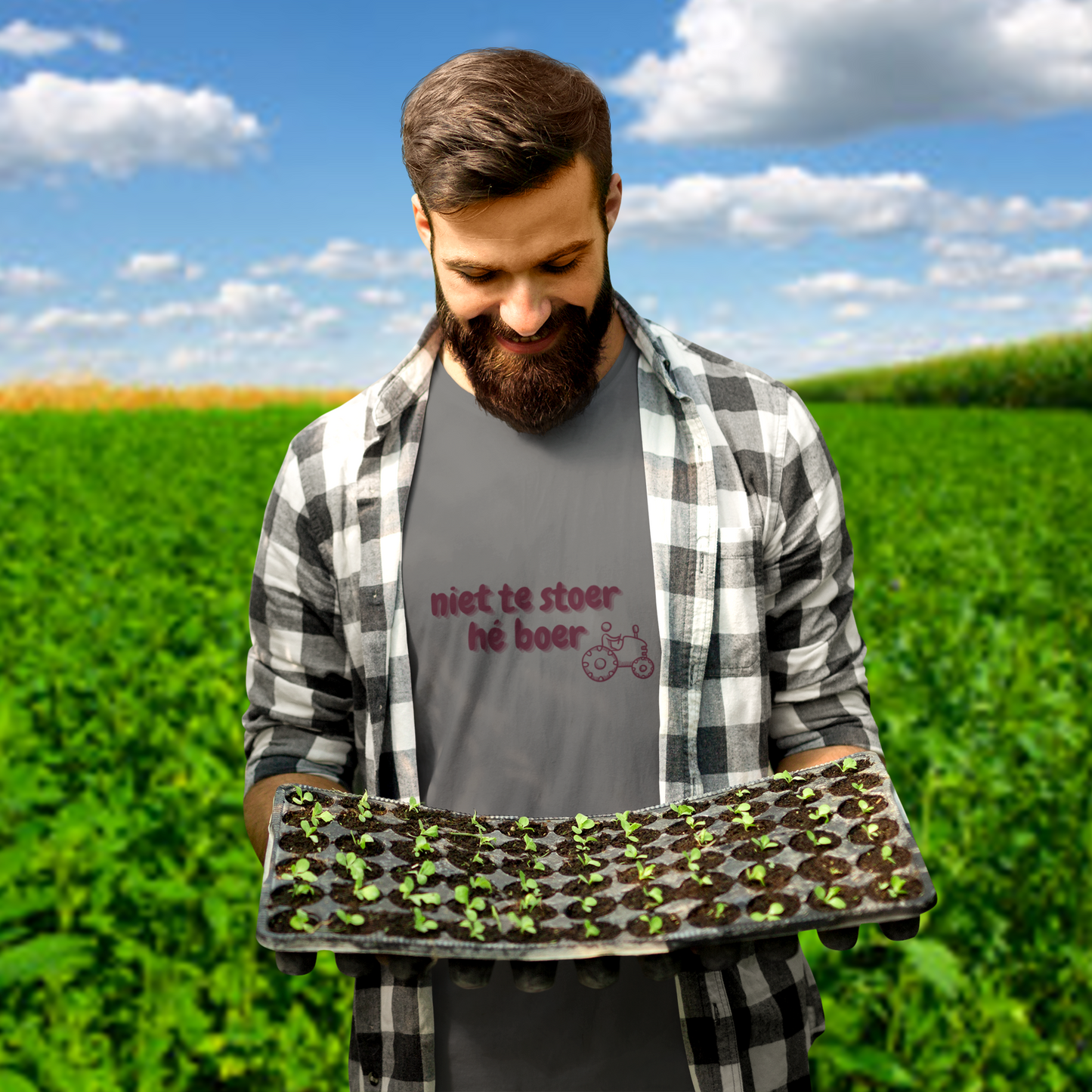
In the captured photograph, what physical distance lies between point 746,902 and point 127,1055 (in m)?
2.69

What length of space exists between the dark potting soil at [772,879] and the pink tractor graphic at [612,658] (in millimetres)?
448

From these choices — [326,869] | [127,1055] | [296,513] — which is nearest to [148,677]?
[127,1055]

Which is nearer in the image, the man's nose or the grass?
the man's nose

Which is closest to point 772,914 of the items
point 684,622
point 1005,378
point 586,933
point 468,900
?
point 586,933

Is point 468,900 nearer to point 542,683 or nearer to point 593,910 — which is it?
point 593,910

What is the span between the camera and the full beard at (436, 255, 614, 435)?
1918 millimetres

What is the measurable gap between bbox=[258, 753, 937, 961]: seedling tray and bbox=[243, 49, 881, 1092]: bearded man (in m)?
0.16

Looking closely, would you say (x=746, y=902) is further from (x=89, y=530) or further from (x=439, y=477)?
(x=89, y=530)

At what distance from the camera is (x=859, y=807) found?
5.68 ft

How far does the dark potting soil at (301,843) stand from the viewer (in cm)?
169

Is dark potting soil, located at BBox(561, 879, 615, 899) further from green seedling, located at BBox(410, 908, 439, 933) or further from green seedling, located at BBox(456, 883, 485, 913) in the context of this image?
green seedling, located at BBox(410, 908, 439, 933)

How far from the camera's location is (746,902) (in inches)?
62.0

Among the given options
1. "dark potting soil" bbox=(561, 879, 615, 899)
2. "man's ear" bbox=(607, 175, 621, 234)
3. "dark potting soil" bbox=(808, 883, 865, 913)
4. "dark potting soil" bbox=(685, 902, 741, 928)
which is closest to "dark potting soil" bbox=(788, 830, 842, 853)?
"dark potting soil" bbox=(808, 883, 865, 913)

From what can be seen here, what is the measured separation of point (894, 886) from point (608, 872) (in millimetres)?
479
